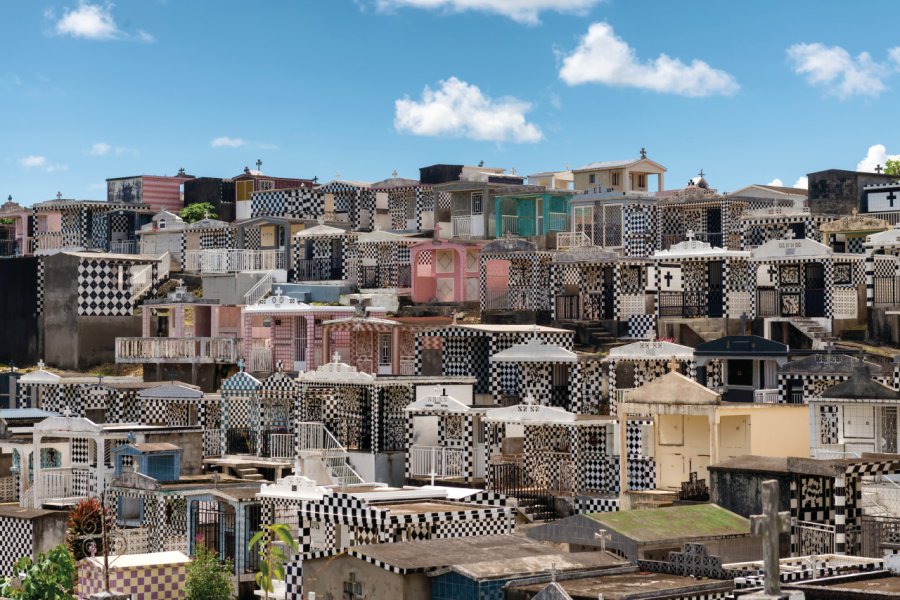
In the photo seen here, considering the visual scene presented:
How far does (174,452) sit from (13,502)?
659 cm

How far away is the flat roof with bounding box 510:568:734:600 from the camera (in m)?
24.8

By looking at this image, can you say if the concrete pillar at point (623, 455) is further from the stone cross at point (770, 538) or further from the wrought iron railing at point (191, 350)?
the stone cross at point (770, 538)

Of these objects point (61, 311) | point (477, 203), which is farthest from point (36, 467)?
point (477, 203)

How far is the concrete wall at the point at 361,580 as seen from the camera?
27500mm

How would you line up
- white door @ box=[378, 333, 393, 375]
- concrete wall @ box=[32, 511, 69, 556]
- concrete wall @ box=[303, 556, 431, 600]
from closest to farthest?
1. concrete wall @ box=[303, 556, 431, 600]
2. concrete wall @ box=[32, 511, 69, 556]
3. white door @ box=[378, 333, 393, 375]

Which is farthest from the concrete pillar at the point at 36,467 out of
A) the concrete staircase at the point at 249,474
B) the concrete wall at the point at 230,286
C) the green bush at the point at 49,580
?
the concrete wall at the point at 230,286

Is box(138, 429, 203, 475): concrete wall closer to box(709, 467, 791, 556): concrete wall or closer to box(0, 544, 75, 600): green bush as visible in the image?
box(0, 544, 75, 600): green bush

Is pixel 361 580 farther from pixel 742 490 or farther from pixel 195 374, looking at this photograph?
pixel 195 374

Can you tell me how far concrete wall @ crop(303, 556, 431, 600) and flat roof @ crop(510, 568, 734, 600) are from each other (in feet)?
7.12

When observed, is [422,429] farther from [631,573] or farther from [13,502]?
[631,573]

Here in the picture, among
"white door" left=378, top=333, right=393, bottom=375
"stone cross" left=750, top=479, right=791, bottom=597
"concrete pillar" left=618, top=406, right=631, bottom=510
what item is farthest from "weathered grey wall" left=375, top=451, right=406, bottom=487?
"stone cross" left=750, top=479, right=791, bottom=597

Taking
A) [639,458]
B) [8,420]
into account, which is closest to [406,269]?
[8,420]

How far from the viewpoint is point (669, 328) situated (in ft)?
158

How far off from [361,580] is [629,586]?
4.77m
